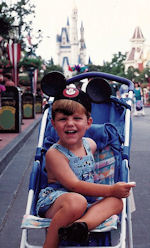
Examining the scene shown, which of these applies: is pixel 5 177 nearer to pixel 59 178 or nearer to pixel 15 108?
pixel 59 178

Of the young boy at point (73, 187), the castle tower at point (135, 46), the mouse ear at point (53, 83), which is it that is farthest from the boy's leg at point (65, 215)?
the castle tower at point (135, 46)

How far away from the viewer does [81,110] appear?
2.91 metres

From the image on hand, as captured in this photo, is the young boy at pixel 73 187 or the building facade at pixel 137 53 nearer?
the young boy at pixel 73 187

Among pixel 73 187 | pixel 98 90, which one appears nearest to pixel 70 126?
pixel 73 187

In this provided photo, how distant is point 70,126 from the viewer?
9.46 ft

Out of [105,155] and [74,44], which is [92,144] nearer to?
[105,155]

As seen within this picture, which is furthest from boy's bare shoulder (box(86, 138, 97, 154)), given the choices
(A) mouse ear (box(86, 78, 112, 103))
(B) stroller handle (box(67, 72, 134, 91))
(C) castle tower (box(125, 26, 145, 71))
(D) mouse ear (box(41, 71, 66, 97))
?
(C) castle tower (box(125, 26, 145, 71))

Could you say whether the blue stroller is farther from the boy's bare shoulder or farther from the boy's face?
the boy's face

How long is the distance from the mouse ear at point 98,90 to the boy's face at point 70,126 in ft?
1.08

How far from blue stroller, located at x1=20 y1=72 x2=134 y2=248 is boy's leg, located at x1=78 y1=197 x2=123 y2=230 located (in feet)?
0.11

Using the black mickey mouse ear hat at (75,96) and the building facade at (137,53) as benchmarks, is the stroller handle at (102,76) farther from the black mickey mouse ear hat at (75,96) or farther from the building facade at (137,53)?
the building facade at (137,53)

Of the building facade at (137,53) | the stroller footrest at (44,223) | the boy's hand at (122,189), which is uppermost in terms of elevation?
the building facade at (137,53)

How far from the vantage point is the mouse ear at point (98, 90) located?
3.22 meters

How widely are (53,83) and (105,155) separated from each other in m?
0.69
